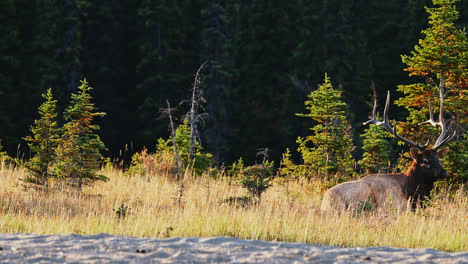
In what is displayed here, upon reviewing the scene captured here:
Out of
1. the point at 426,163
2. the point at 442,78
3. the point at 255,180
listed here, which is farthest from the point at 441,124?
the point at 255,180

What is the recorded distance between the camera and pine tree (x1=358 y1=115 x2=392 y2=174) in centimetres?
1479

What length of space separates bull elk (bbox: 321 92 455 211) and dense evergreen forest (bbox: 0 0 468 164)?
1623cm

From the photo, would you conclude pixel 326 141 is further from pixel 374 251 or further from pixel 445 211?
pixel 374 251

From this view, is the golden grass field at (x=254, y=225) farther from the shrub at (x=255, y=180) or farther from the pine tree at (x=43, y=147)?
the pine tree at (x=43, y=147)

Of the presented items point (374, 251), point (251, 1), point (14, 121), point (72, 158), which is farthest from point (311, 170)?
point (251, 1)

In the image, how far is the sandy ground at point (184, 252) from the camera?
20.0 feet

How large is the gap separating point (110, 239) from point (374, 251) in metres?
2.89

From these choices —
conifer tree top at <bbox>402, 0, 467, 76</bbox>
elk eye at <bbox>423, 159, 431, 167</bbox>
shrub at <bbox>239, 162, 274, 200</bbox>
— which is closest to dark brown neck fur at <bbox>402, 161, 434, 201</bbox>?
elk eye at <bbox>423, 159, 431, 167</bbox>

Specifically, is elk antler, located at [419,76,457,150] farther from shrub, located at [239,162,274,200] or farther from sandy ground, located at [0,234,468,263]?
sandy ground, located at [0,234,468,263]

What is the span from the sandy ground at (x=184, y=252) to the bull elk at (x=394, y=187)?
3991mm

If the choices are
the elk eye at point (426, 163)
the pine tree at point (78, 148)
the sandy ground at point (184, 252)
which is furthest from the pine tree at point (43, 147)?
the elk eye at point (426, 163)

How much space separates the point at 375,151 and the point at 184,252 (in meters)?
9.56

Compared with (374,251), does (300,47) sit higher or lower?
higher

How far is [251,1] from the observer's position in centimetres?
3294
